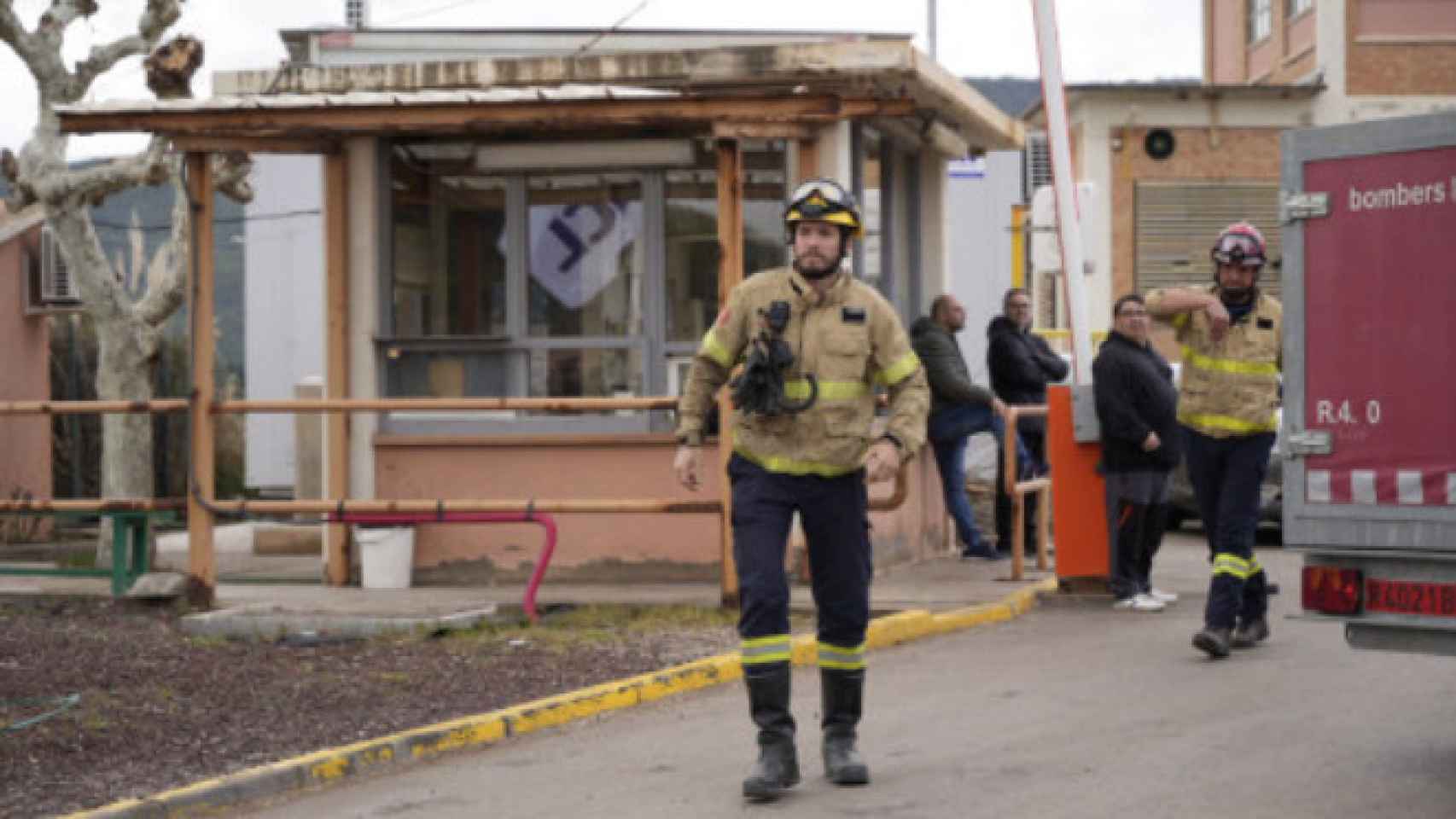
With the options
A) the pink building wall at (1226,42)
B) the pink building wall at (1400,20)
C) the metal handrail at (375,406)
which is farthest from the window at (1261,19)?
the metal handrail at (375,406)

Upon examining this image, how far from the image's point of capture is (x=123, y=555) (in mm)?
13070

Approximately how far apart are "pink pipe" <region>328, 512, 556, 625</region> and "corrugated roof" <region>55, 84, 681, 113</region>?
225 centimetres

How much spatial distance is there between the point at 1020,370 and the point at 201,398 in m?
5.84

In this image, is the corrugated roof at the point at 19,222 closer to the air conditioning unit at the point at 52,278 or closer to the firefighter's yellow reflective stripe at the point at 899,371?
the air conditioning unit at the point at 52,278

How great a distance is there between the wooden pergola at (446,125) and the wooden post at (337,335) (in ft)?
0.03

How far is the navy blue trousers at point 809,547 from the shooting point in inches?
288

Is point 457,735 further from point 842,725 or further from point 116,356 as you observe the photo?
point 116,356

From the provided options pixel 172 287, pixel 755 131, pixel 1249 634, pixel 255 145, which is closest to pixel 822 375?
pixel 1249 634

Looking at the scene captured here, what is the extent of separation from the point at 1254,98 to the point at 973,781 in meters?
32.2

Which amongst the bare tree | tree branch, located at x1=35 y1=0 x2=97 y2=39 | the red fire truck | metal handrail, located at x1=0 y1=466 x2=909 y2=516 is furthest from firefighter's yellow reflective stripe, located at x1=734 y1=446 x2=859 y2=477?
tree branch, located at x1=35 y1=0 x2=97 y2=39

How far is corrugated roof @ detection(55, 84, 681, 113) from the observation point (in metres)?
11.6

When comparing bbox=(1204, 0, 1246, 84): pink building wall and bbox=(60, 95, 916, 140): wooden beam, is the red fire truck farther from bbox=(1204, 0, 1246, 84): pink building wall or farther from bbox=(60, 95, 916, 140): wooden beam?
bbox=(1204, 0, 1246, 84): pink building wall

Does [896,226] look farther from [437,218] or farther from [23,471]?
[23,471]

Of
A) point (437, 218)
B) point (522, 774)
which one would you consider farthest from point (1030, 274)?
point (522, 774)
